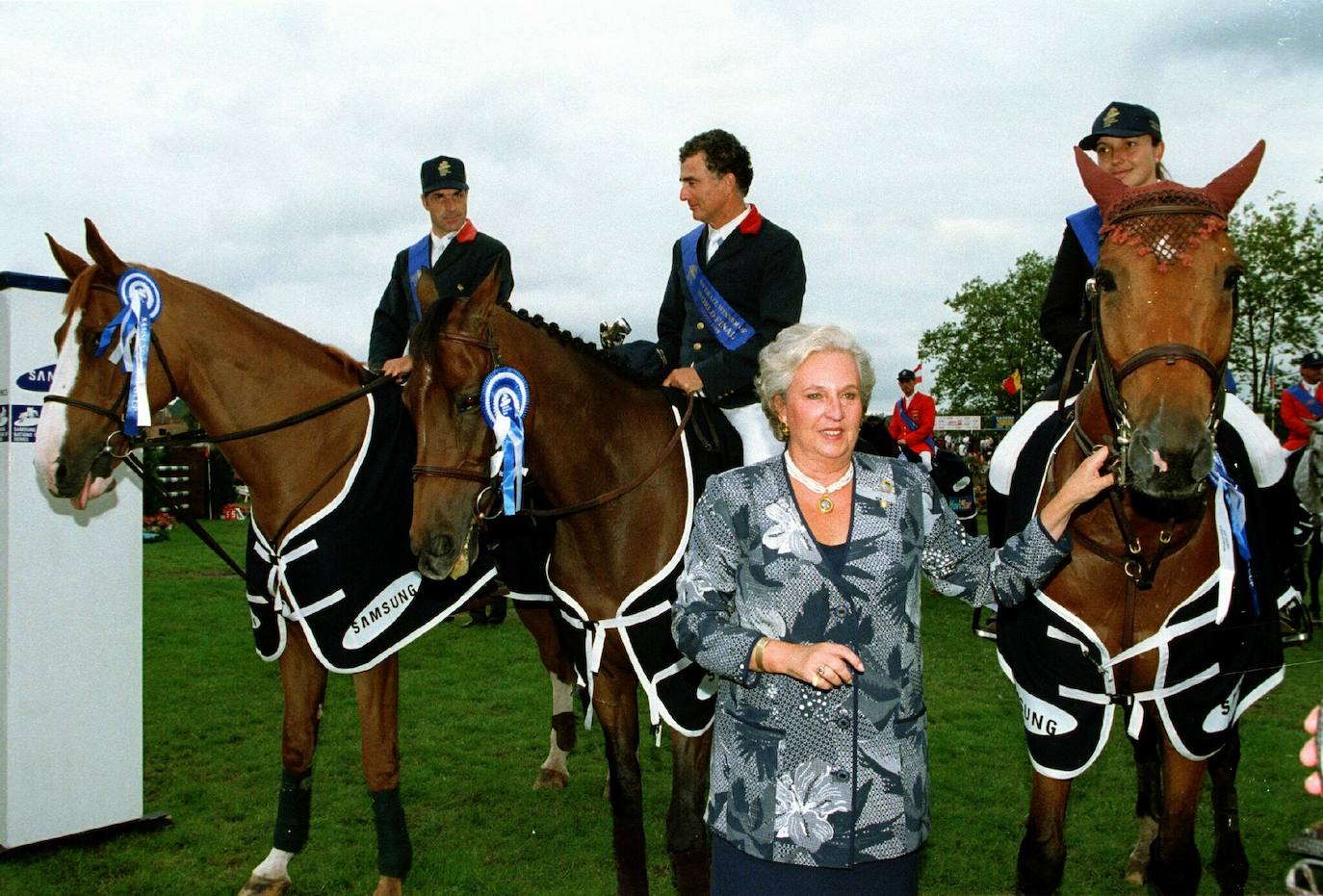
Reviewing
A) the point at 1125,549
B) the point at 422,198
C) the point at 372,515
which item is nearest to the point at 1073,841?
the point at 1125,549

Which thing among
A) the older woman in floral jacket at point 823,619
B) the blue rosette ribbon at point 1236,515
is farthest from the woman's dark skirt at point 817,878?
the blue rosette ribbon at point 1236,515

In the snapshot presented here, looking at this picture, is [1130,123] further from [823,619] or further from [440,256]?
[440,256]

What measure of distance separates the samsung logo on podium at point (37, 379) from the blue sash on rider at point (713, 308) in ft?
9.42

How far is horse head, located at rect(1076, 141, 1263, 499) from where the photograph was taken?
2.31m

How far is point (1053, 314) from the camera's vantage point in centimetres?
372

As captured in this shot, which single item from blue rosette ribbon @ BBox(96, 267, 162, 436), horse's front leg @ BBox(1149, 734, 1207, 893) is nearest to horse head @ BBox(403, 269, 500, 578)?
blue rosette ribbon @ BBox(96, 267, 162, 436)

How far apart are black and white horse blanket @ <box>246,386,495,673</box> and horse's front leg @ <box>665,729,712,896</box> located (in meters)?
1.19

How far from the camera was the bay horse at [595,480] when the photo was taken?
3.47 meters

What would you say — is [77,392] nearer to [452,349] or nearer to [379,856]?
[452,349]

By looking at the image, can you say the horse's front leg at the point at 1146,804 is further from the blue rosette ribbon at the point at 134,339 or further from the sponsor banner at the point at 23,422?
the sponsor banner at the point at 23,422

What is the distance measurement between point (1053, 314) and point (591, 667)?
2.20 m

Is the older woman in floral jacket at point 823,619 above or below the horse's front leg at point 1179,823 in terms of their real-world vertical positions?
above

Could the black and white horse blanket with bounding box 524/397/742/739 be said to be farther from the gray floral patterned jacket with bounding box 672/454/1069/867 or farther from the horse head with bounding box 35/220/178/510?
the horse head with bounding box 35/220/178/510

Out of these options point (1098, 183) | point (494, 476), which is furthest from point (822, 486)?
point (494, 476)
